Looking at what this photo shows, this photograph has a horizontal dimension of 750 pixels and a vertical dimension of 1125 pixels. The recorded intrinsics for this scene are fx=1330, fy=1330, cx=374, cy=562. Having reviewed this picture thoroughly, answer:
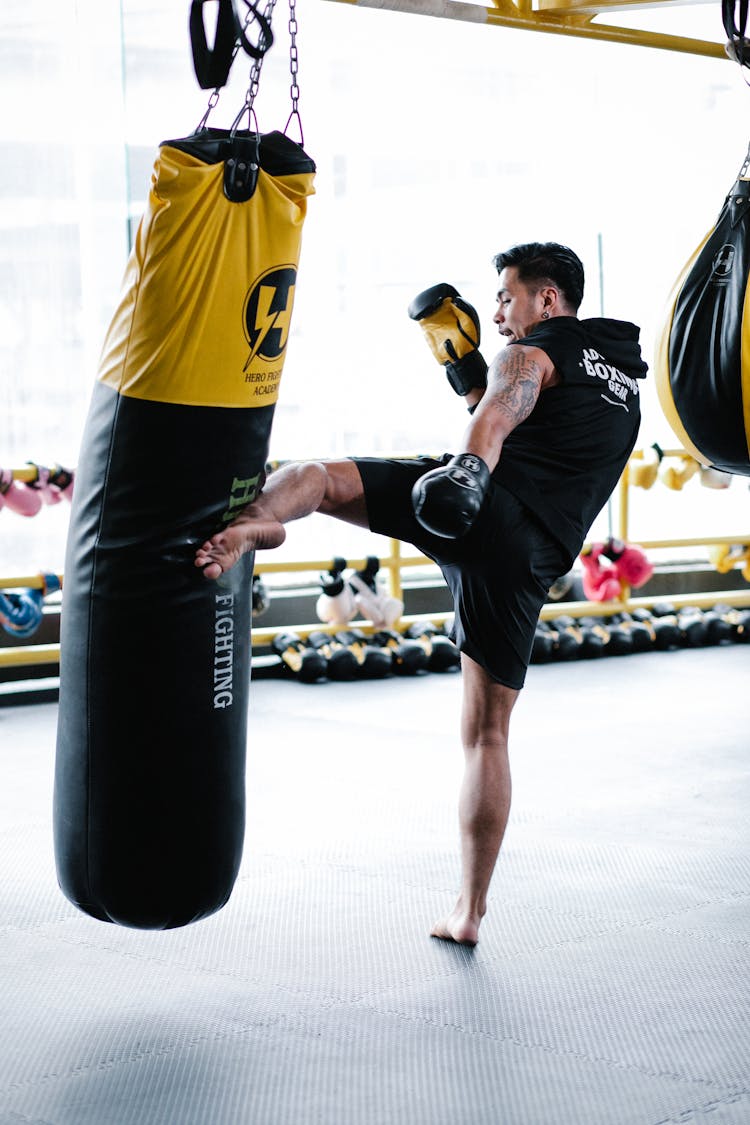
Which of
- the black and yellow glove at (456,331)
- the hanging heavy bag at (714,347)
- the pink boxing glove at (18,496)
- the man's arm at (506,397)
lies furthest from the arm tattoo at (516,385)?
the pink boxing glove at (18,496)

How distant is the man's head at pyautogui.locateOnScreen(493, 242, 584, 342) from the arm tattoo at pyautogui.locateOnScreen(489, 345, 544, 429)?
0.62ft

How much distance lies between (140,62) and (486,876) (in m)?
4.42

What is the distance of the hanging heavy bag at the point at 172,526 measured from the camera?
1.98 m

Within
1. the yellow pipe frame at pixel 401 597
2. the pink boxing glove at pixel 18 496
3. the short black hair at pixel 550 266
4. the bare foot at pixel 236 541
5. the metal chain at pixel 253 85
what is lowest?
the yellow pipe frame at pixel 401 597

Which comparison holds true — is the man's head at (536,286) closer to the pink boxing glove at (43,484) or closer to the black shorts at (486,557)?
the black shorts at (486,557)

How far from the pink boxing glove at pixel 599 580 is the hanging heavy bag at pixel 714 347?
142 inches

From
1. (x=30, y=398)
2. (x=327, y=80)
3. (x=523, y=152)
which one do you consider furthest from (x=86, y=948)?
(x=523, y=152)

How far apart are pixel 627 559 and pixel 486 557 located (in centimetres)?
414

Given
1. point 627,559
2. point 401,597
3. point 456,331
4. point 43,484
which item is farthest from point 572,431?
point 627,559

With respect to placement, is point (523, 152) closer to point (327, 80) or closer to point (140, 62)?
point (327, 80)

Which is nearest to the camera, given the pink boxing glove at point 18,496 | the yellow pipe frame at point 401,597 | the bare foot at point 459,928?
the bare foot at point 459,928

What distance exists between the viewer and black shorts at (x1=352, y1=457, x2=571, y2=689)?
2.75m

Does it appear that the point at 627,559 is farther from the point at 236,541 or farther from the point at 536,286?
the point at 236,541

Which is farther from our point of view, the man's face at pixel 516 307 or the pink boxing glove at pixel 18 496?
the pink boxing glove at pixel 18 496
